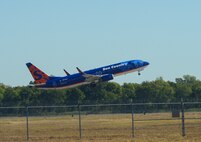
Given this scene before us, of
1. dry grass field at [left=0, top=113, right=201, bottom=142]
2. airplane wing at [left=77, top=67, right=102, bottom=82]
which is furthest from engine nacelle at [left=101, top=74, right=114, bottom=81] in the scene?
dry grass field at [left=0, top=113, right=201, bottom=142]

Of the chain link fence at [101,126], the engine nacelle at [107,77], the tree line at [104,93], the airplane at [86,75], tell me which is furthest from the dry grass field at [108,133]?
the tree line at [104,93]

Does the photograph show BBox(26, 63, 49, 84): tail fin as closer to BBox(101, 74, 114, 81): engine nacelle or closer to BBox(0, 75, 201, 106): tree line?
BBox(101, 74, 114, 81): engine nacelle

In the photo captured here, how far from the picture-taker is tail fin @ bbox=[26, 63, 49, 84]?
3780 inches

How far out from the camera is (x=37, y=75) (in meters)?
97.6

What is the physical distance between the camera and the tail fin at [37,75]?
96.0m

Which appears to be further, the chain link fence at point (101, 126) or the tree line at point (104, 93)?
→ the tree line at point (104, 93)

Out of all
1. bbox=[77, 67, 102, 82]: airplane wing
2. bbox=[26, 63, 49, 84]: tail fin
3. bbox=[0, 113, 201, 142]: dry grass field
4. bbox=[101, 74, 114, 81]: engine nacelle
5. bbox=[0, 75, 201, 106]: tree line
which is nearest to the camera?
bbox=[0, 113, 201, 142]: dry grass field

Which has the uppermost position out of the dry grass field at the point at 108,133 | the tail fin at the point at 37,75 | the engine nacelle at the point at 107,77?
the tail fin at the point at 37,75

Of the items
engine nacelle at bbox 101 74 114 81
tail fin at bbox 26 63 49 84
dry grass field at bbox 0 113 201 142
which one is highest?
tail fin at bbox 26 63 49 84

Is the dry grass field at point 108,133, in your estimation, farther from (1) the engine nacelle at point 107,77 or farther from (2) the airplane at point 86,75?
(2) the airplane at point 86,75

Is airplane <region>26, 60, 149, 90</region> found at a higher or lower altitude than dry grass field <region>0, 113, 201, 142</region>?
higher

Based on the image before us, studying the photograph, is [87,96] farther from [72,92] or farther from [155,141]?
[155,141]

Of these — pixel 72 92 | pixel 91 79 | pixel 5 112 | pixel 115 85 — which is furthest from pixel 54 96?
pixel 5 112

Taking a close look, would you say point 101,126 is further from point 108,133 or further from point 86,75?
point 86,75
